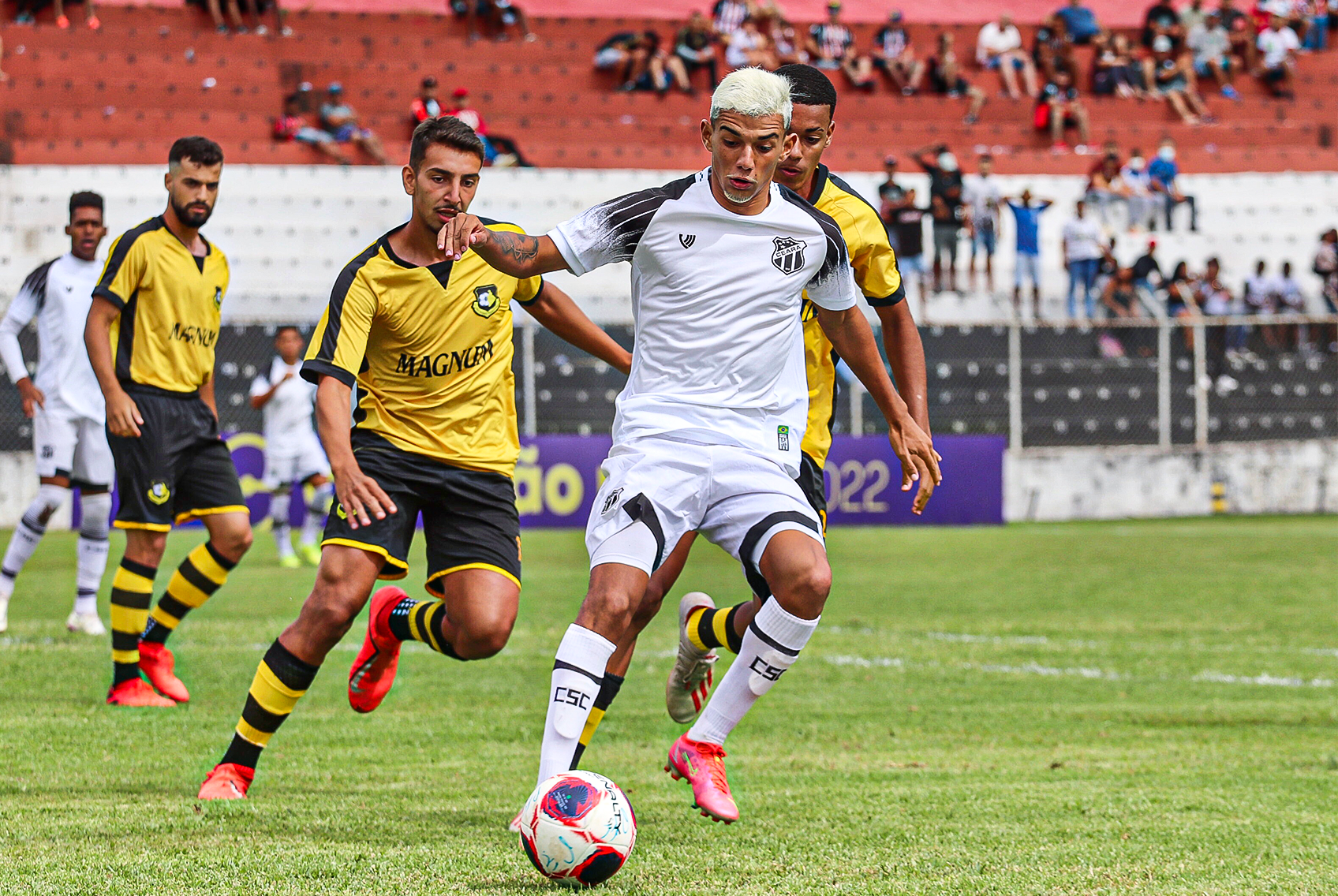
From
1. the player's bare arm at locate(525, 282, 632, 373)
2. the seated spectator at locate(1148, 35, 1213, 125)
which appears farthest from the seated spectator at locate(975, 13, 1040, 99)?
the player's bare arm at locate(525, 282, 632, 373)

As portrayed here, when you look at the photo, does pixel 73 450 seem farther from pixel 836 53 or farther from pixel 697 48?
pixel 836 53

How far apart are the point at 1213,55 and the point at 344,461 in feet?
97.8

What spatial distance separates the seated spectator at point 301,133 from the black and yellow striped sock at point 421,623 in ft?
67.2

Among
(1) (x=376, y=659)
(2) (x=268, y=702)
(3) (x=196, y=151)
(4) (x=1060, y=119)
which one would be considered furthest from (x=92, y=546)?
(4) (x=1060, y=119)

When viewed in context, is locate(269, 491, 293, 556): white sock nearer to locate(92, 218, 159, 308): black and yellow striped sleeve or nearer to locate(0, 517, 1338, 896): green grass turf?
locate(0, 517, 1338, 896): green grass turf

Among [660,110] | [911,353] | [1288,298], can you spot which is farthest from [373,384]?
[660,110]

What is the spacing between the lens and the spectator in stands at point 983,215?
2314 cm

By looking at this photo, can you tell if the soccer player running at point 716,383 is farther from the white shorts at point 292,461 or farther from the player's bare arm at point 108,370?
the white shorts at point 292,461

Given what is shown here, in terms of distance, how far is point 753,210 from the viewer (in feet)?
14.8

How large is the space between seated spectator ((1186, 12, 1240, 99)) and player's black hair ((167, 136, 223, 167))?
28.0 m

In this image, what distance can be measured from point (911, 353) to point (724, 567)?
9270mm

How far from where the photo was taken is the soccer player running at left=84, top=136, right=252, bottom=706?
21.4ft

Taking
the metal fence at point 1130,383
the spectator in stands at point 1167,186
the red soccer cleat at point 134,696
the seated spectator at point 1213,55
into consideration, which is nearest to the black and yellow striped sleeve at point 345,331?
the red soccer cleat at point 134,696

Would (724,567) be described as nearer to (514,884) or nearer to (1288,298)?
(514,884)
